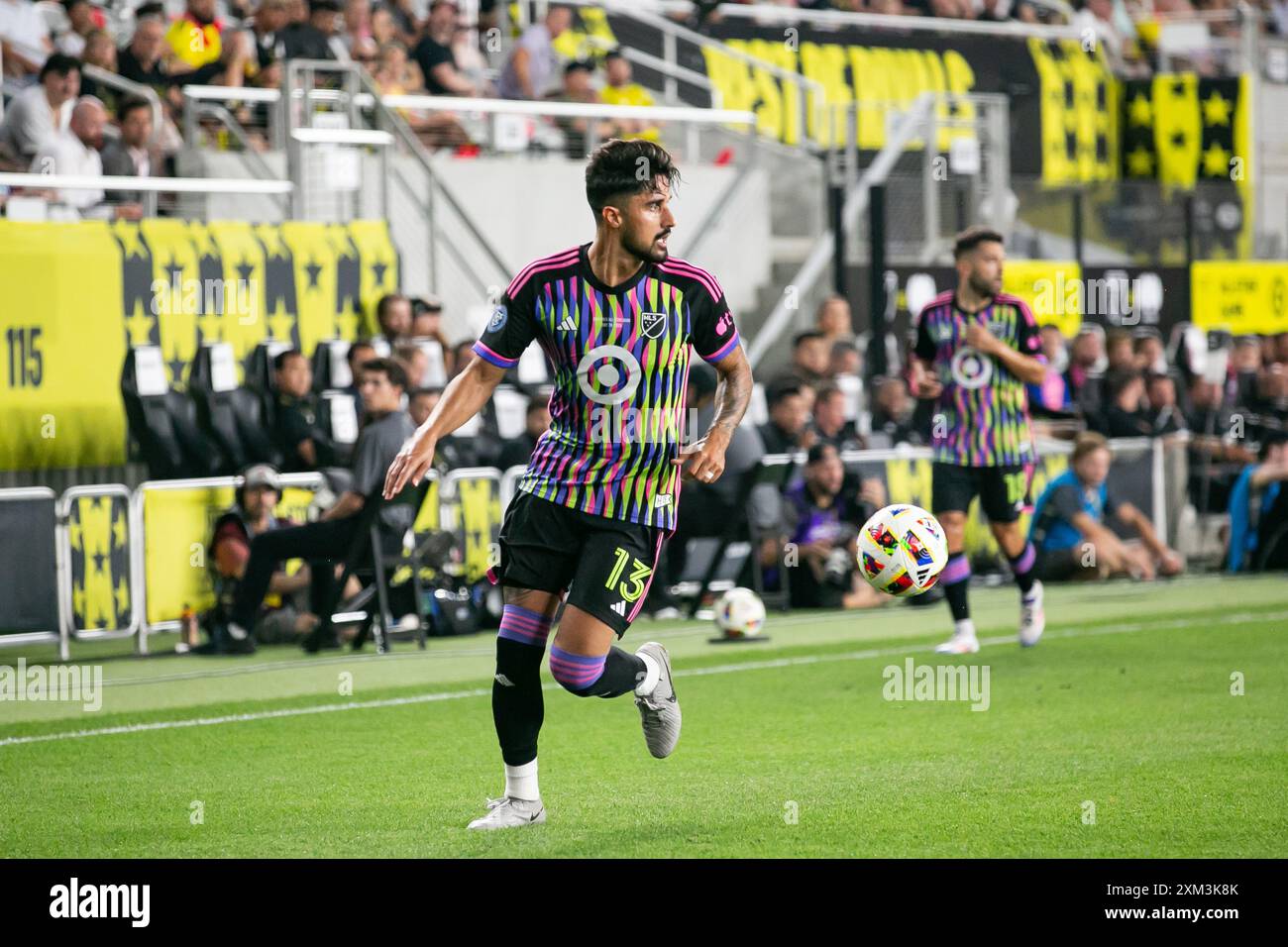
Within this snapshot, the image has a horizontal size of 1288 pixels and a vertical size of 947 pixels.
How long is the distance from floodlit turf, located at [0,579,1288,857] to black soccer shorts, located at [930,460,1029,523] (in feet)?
3.05

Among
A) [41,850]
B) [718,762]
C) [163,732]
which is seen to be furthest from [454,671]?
[41,850]

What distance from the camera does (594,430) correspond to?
7.13 metres

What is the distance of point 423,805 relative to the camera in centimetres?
773

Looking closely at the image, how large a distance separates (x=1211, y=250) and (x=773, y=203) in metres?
4.95

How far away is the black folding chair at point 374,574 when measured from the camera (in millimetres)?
12938

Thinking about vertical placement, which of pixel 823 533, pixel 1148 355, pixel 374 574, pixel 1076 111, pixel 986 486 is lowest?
pixel 823 533

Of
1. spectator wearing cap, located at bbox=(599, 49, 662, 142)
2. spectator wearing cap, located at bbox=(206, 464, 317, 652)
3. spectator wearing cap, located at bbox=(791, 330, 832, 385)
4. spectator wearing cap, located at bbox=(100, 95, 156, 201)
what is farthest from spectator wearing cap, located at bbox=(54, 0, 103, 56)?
spectator wearing cap, located at bbox=(791, 330, 832, 385)

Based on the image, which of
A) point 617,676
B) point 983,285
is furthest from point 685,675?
point 617,676

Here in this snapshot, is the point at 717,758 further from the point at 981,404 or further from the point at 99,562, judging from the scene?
the point at 99,562

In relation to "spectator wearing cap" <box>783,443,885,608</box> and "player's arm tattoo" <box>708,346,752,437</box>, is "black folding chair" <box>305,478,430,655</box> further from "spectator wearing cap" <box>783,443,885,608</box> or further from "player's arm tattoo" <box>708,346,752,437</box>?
"player's arm tattoo" <box>708,346,752,437</box>

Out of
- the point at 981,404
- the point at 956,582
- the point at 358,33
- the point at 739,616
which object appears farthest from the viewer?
the point at 358,33

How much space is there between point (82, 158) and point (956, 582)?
26.6 feet

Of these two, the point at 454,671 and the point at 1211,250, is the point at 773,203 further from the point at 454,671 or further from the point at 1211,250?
the point at 454,671
